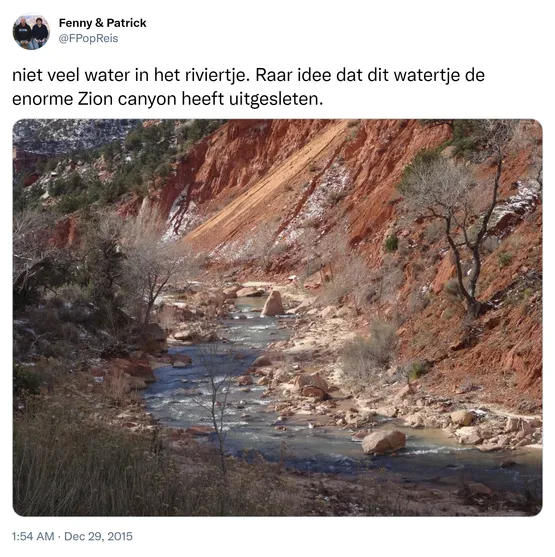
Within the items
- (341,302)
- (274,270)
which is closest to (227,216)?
(274,270)

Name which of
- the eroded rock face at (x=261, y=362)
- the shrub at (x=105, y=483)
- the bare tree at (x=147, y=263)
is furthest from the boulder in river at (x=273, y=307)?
the shrub at (x=105, y=483)

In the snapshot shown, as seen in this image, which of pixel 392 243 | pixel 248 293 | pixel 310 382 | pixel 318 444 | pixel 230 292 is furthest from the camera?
pixel 248 293

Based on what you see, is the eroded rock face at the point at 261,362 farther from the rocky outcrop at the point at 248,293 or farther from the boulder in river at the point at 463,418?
the rocky outcrop at the point at 248,293

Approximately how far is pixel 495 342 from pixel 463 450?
9.21 feet

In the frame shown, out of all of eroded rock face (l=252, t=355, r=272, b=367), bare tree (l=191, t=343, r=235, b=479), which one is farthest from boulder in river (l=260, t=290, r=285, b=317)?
eroded rock face (l=252, t=355, r=272, b=367)

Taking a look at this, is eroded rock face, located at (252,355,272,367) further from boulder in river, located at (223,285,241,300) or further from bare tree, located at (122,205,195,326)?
boulder in river, located at (223,285,241,300)

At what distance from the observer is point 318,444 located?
8961mm

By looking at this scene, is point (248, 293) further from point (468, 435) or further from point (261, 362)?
point (468, 435)

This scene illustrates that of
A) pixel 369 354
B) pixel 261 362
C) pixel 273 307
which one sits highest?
pixel 273 307
